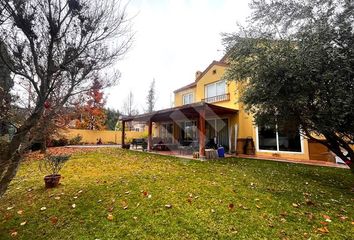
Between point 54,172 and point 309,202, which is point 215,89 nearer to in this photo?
point 309,202

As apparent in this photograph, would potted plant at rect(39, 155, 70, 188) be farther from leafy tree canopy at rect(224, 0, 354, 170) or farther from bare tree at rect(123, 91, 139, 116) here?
bare tree at rect(123, 91, 139, 116)

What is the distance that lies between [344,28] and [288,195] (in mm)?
5070

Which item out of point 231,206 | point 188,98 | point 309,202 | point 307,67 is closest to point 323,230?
point 309,202

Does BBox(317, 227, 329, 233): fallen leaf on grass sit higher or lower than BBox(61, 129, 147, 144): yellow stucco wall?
Result: lower

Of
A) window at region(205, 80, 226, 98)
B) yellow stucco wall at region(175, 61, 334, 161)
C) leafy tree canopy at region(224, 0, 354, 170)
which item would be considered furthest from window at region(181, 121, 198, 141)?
leafy tree canopy at region(224, 0, 354, 170)

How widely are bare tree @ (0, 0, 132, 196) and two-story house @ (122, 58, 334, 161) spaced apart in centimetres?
684

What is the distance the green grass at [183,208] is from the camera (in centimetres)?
368

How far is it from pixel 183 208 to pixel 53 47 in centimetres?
454

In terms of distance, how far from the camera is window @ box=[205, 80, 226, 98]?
16.3 metres

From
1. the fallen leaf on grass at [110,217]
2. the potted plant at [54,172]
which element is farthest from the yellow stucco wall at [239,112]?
the potted plant at [54,172]

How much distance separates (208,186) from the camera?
611cm

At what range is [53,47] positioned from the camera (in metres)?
4.44

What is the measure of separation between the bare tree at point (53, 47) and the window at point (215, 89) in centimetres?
1221

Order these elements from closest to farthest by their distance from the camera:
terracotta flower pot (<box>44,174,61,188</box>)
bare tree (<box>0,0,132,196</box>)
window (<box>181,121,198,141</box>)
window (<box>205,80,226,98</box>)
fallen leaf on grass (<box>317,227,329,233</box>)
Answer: fallen leaf on grass (<box>317,227,329,233</box>) → bare tree (<box>0,0,132,196</box>) → terracotta flower pot (<box>44,174,61,188</box>) → window (<box>205,80,226,98</box>) → window (<box>181,121,198,141</box>)
